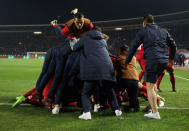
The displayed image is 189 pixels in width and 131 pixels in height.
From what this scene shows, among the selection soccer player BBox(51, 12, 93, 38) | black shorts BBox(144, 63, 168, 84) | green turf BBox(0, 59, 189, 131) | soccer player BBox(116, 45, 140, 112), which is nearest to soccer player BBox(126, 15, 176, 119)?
black shorts BBox(144, 63, 168, 84)

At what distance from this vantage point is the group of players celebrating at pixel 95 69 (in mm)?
3842

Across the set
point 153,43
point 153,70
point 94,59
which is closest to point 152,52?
point 153,43

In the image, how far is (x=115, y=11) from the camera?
7394cm

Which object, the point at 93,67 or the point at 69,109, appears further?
the point at 69,109

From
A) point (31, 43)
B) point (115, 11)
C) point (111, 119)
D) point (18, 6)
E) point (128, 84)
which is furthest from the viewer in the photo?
point (18, 6)

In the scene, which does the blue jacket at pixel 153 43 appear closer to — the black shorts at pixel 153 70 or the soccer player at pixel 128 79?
the black shorts at pixel 153 70

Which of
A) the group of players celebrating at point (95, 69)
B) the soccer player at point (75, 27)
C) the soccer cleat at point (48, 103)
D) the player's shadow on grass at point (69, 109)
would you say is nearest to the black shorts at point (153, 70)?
the group of players celebrating at point (95, 69)

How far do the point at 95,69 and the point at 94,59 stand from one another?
0.17 m

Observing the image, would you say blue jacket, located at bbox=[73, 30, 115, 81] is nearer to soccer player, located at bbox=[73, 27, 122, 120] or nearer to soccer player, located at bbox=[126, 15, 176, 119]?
soccer player, located at bbox=[73, 27, 122, 120]

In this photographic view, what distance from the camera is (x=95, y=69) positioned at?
12.6ft

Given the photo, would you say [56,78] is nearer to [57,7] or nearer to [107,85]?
[107,85]

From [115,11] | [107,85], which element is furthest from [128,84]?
[115,11]

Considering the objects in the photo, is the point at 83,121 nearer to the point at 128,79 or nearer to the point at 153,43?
the point at 128,79

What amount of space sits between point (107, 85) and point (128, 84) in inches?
20.6
